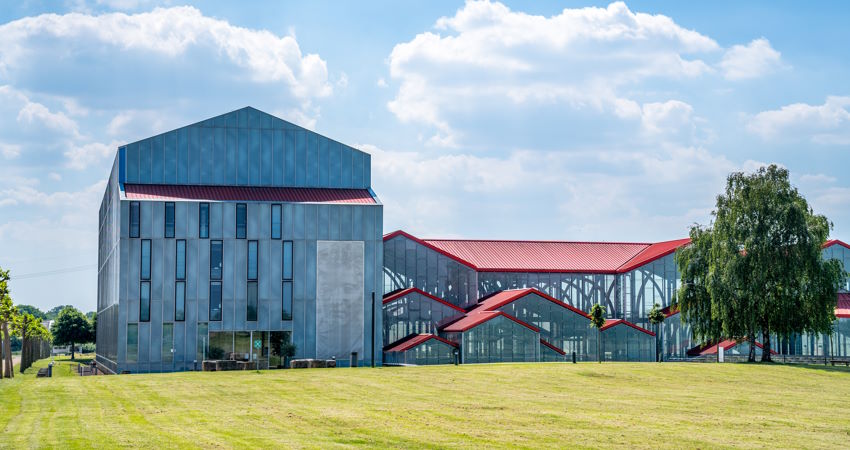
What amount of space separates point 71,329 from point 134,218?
118182mm

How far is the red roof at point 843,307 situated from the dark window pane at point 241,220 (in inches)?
2217

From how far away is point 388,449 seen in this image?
100.0 ft

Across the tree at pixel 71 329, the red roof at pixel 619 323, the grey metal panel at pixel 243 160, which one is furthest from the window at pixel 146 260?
the tree at pixel 71 329

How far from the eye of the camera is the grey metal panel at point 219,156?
8838 centimetres

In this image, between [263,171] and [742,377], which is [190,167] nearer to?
[263,171]

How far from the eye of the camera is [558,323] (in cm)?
9469

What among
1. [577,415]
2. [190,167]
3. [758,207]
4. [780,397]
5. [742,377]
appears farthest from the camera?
[190,167]

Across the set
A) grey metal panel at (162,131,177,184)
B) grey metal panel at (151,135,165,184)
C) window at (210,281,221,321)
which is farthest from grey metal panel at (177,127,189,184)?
window at (210,281,221,321)

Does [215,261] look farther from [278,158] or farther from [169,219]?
[278,158]

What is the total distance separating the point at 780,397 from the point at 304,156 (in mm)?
51034

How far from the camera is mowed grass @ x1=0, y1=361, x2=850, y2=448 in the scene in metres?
33.1

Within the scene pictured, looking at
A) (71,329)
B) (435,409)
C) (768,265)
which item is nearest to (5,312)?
(435,409)

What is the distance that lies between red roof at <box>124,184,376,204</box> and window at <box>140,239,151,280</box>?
12.7 feet

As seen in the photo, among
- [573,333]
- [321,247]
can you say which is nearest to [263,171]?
[321,247]
